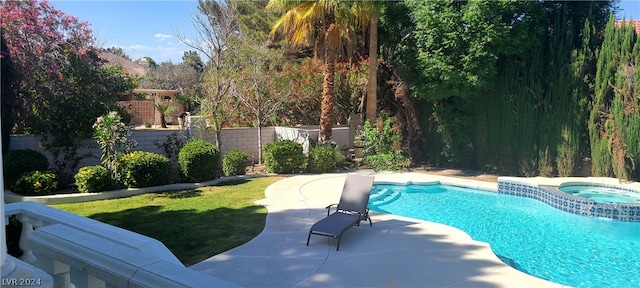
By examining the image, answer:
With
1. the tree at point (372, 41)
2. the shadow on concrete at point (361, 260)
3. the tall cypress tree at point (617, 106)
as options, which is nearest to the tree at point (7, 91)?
the shadow on concrete at point (361, 260)

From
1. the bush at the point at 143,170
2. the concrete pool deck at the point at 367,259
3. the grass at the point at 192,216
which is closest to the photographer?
the concrete pool deck at the point at 367,259

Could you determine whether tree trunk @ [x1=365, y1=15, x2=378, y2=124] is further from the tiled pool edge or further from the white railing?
the white railing

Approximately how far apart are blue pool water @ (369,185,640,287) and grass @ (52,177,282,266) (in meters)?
3.88

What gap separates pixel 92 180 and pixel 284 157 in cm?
627

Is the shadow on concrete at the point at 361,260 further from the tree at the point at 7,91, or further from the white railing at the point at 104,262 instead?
the tree at the point at 7,91

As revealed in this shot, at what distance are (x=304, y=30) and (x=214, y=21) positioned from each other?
367 centimetres

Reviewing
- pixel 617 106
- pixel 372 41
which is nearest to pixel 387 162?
pixel 372 41

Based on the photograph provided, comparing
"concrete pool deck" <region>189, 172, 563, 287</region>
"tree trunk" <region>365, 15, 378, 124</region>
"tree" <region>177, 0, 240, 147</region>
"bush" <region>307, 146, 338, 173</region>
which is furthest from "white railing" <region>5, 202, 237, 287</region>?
"tree trunk" <region>365, 15, 378, 124</region>

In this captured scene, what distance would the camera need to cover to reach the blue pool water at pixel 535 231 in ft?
23.6

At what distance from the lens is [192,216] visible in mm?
9336

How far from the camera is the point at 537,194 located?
12812 millimetres

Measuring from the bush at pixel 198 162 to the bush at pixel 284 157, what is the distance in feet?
7.52

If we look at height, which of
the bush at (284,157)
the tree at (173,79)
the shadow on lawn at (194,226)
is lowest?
the shadow on lawn at (194,226)

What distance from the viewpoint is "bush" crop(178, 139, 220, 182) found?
13055mm
